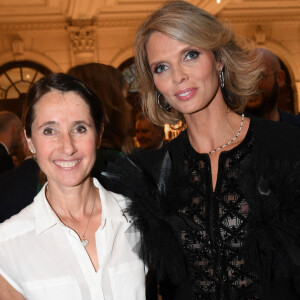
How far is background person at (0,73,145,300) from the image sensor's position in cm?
181

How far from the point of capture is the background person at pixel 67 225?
1.81 metres

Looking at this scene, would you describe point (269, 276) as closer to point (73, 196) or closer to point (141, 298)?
point (141, 298)

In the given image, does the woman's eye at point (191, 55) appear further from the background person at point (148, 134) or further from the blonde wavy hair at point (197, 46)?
the background person at point (148, 134)

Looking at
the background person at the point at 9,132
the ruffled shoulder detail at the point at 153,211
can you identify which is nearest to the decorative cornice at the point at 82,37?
the background person at the point at 9,132

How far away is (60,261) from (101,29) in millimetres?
10769

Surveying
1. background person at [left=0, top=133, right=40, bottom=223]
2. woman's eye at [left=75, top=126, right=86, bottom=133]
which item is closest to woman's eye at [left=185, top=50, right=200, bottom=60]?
woman's eye at [left=75, top=126, right=86, bottom=133]

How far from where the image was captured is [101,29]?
1200 centimetres

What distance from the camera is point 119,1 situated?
1049 centimetres

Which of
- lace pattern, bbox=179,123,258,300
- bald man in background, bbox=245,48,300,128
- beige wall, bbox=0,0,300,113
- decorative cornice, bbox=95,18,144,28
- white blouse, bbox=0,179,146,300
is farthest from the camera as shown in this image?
decorative cornice, bbox=95,18,144,28

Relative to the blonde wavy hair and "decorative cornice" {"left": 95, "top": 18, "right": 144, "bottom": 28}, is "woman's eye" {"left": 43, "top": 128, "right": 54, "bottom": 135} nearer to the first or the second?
the blonde wavy hair

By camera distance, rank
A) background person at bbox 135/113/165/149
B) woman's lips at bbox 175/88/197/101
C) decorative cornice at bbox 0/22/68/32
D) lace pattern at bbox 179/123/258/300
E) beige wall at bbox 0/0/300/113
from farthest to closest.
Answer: decorative cornice at bbox 0/22/68/32 → beige wall at bbox 0/0/300/113 → background person at bbox 135/113/165/149 → woman's lips at bbox 175/88/197/101 → lace pattern at bbox 179/123/258/300

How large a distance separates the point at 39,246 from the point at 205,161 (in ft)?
2.55

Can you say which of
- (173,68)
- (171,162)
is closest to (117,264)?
(171,162)

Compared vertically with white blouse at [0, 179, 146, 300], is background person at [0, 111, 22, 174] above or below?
above
